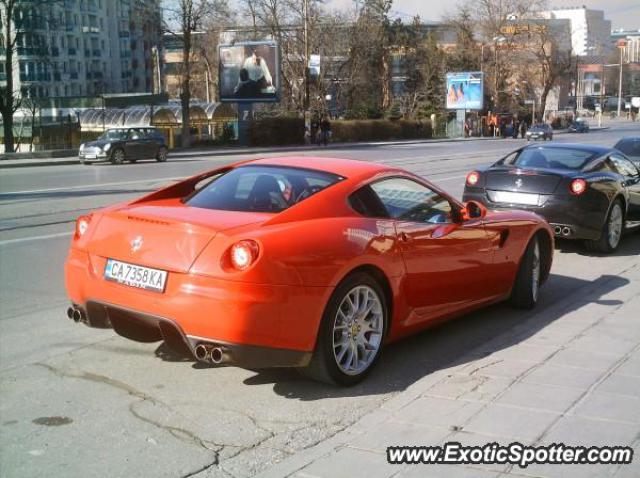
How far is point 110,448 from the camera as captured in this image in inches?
154

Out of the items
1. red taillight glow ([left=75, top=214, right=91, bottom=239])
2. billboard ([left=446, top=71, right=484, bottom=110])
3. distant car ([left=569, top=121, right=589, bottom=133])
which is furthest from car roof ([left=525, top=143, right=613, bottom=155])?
distant car ([left=569, top=121, right=589, bottom=133])

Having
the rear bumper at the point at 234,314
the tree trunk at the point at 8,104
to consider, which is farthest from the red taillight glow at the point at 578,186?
the tree trunk at the point at 8,104

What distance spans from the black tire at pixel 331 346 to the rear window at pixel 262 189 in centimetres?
65

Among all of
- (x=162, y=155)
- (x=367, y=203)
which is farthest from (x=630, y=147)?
(x=162, y=155)

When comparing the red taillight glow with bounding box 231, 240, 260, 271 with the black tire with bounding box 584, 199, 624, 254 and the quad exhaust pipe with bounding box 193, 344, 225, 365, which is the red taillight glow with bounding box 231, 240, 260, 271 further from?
the black tire with bounding box 584, 199, 624, 254

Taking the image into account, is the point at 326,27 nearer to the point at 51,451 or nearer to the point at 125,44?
the point at 51,451

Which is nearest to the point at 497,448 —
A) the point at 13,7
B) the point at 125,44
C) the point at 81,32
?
the point at 13,7

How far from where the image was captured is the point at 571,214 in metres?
9.28

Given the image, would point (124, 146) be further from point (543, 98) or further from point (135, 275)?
point (543, 98)

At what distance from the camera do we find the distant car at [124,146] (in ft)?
97.8

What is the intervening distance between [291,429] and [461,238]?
2198mm

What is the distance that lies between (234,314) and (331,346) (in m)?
0.72

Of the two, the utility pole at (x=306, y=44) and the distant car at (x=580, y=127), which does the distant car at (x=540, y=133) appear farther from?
the utility pole at (x=306, y=44)

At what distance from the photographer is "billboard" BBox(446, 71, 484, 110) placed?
73000 millimetres
